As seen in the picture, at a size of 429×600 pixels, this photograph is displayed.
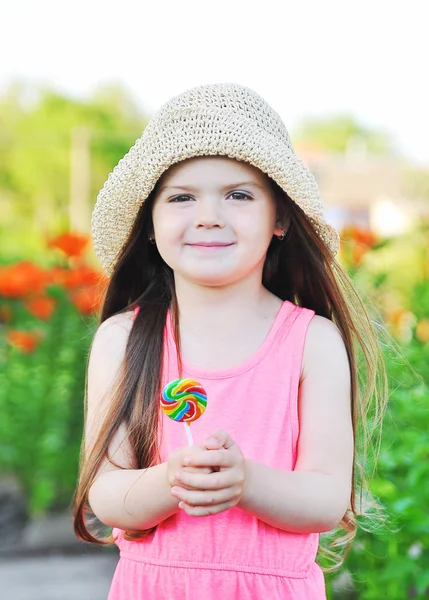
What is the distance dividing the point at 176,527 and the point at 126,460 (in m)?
0.15

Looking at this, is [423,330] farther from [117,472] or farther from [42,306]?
[117,472]

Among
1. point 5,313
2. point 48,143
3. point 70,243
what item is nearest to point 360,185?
point 48,143

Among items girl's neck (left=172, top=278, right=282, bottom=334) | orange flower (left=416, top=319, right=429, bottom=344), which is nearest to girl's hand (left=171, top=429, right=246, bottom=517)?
girl's neck (left=172, top=278, right=282, bottom=334)

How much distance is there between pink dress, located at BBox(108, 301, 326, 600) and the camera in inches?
62.0

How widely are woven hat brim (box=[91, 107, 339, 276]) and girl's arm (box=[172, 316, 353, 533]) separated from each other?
0.26 meters

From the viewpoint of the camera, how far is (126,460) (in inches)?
64.7

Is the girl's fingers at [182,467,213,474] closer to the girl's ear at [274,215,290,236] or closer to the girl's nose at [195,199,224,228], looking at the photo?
the girl's nose at [195,199,224,228]

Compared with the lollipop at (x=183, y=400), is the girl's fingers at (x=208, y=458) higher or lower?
lower

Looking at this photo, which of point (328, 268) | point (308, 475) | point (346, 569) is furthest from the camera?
point (346, 569)

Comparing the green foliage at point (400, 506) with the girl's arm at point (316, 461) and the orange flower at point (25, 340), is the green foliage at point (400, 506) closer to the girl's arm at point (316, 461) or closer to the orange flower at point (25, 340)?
the girl's arm at point (316, 461)

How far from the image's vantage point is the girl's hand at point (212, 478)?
1.37m

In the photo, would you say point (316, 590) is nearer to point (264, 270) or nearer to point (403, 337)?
point (264, 270)

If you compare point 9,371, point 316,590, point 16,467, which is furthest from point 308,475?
point 9,371

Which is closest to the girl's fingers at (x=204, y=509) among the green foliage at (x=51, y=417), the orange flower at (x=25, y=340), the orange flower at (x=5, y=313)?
the green foliage at (x=51, y=417)
